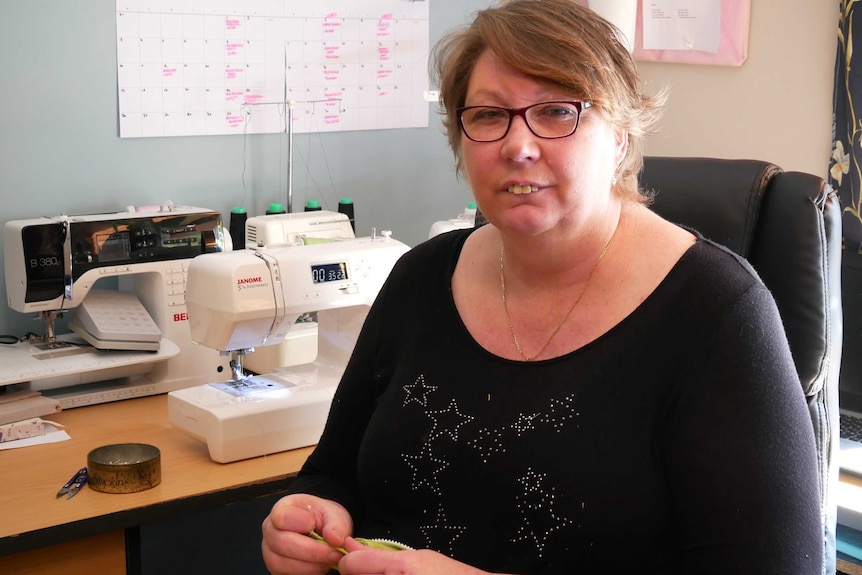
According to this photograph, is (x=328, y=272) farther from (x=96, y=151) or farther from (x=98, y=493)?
(x=96, y=151)

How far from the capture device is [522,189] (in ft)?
3.77

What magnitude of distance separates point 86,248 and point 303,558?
971 mm

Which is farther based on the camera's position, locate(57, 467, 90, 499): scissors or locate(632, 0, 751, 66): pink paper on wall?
locate(632, 0, 751, 66): pink paper on wall

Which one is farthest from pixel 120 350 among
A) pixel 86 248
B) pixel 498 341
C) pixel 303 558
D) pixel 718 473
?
pixel 718 473

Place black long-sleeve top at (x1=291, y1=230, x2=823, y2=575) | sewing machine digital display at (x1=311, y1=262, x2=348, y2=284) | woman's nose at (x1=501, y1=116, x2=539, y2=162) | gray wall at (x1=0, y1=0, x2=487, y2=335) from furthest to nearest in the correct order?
gray wall at (x1=0, y1=0, x2=487, y2=335) → sewing machine digital display at (x1=311, y1=262, x2=348, y2=284) → woman's nose at (x1=501, y1=116, x2=539, y2=162) → black long-sleeve top at (x1=291, y1=230, x2=823, y2=575)

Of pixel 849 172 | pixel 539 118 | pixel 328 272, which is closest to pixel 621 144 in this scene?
pixel 539 118

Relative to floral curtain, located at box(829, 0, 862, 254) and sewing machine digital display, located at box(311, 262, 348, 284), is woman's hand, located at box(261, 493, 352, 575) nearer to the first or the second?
sewing machine digital display, located at box(311, 262, 348, 284)

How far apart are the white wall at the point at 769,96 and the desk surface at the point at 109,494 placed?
1.51m

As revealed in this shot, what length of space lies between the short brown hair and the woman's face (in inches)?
0.7

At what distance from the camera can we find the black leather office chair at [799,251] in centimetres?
130

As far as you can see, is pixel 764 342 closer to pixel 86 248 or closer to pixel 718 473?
pixel 718 473

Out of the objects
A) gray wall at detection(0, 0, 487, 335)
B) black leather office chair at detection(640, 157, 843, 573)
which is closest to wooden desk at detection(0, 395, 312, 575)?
gray wall at detection(0, 0, 487, 335)

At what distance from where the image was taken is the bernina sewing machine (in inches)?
75.5

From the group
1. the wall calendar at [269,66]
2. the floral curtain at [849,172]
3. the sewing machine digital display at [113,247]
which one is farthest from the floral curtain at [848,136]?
the sewing machine digital display at [113,247]
